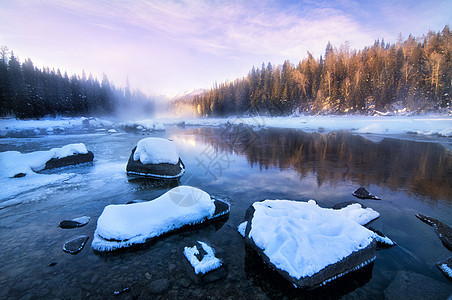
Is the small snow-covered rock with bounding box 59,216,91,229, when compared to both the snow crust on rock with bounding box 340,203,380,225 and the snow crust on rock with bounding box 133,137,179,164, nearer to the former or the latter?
the snow crust on rock with bounding box 133,137,179,164

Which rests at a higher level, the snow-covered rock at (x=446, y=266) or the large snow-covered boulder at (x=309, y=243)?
the large snow-covered boulder at (x=309, y=243)

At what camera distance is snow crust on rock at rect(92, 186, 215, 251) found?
14.6 ft

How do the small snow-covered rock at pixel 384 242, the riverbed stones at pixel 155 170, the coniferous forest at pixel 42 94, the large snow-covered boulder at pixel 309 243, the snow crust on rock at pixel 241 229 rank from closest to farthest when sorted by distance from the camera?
the large snow-covered boulder at pixel 309 243, the small snow-covered rock at pixel 384 242, the snow crust on rock at pixel 241 229, the riverbed stones at pixel 155 170, the coniferous forest at pixel 42 94

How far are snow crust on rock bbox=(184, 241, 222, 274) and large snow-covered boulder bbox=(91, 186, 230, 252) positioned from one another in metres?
1.02

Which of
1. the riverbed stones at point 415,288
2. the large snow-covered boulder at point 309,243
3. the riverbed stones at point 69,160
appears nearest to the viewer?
the riverbed stones at point 415,288

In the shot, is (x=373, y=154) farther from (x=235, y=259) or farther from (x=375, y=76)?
(x=375, y=76)

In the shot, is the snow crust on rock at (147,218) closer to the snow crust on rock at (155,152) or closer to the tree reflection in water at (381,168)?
the snow crust on rock at (155,152)

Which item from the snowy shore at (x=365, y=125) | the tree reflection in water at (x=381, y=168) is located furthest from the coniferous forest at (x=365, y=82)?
the tree reflection in water at (x=381, y=168)

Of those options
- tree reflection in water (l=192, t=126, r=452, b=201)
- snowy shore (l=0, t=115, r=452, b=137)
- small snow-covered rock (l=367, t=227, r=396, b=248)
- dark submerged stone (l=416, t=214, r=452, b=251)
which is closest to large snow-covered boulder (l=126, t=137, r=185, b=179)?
tree reflection in water (l=192, t=126, r=452, b=201)

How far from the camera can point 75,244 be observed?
450cm

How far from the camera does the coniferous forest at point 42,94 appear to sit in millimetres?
45969

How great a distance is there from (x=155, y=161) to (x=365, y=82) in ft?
171

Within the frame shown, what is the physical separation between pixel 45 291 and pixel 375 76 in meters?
58.8

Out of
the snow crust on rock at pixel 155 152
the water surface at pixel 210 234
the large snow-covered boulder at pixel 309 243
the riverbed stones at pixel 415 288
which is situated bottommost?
the riverbed stones at pixel 415 288
